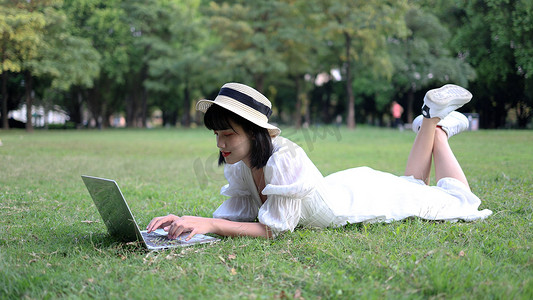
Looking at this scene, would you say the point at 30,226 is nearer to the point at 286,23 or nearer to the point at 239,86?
the point at 239,86

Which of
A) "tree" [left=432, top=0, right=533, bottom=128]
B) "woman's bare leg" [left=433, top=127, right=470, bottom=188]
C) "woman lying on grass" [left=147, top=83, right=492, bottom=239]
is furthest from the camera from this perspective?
"tree" [left=432, top=0, right=533, bottom=128]

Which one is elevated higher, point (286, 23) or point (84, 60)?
point (286, 23)

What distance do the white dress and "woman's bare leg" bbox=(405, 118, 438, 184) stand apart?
6.5 inches

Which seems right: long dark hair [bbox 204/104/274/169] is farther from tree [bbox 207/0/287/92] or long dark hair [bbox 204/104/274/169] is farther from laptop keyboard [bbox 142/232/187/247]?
tree [bbox 207/0/287/92]

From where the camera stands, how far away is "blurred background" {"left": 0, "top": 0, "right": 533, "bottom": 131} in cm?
2261

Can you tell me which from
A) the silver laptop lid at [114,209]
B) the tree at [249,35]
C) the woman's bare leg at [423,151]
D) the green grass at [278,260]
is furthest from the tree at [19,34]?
the woman's bare leg at [423,151]

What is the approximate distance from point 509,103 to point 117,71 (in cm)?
2879

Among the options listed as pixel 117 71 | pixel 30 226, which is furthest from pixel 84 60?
pixel 30 226

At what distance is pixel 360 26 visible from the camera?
2539cm

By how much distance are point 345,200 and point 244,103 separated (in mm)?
1115

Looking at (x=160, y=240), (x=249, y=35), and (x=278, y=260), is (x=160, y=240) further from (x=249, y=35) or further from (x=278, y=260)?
(x=249, y=35)

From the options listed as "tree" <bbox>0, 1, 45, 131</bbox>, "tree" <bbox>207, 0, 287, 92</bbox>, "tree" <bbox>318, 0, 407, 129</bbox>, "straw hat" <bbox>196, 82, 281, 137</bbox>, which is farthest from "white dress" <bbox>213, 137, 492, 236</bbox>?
"tree" <bbox>207, 0, 287, 92</bbox>

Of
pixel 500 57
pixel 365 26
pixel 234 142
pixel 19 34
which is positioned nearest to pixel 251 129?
pixel 234 142

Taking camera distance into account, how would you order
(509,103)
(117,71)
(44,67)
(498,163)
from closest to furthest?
(498,163) < (509,103) < (44,67) < (117,71)
